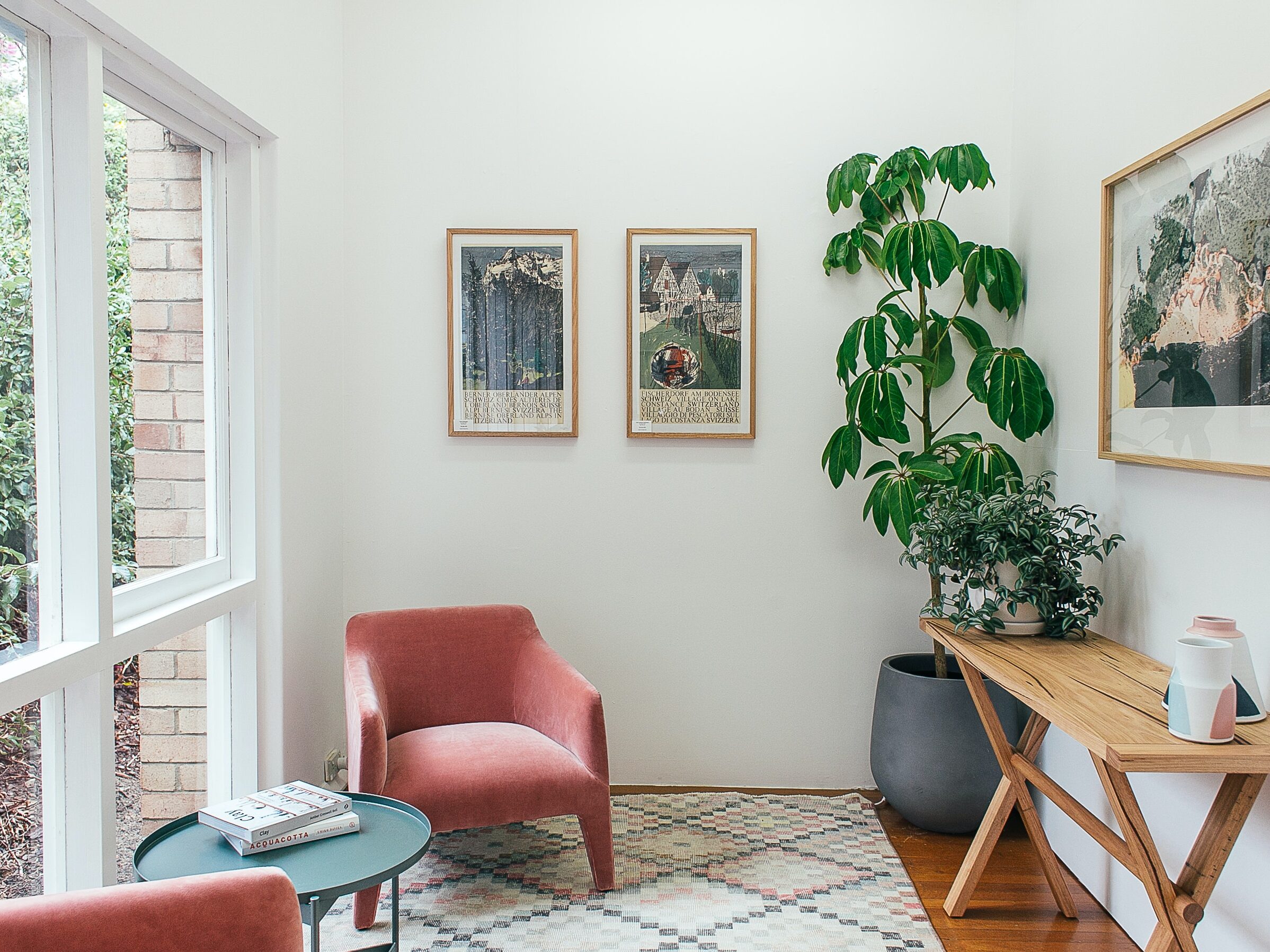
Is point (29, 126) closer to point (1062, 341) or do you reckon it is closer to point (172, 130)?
point (172, 130)

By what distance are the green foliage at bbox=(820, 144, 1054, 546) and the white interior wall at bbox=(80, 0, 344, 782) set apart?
1.65 meters

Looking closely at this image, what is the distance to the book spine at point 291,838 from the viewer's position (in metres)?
1.85

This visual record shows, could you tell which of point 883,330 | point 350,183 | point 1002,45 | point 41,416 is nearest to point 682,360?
point 883,330

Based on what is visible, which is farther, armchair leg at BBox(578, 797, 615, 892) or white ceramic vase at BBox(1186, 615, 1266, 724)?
armchair leg at BBox(578, 797, 615, 892)

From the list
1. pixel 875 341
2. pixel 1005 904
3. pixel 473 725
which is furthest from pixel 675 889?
pixel 875 341

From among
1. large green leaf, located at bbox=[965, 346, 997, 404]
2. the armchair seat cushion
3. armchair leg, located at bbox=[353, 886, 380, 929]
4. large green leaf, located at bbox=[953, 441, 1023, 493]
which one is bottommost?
armchair leg, located at bbox=[353, 886, 380, 929]

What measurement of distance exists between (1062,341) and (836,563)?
1.03 m

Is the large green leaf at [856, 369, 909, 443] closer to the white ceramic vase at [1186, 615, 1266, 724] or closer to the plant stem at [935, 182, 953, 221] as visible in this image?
the plant stem at [935, 182, 953, 221]

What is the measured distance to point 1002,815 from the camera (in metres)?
2.48

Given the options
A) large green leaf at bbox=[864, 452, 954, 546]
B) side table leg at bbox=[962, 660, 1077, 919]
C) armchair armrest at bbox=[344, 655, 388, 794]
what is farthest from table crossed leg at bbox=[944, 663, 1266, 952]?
armchair armrest at bbox=[344, 655, 388, 794]

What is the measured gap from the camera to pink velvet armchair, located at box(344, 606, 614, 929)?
2404 millimetres

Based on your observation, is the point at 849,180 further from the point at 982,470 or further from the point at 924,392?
the point at 982,470

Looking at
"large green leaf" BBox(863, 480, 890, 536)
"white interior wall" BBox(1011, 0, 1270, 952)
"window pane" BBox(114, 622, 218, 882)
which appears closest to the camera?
"white interior wall" BBox(1011, 0, 1270, 952)

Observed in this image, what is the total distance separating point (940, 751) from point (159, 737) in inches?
84.1
